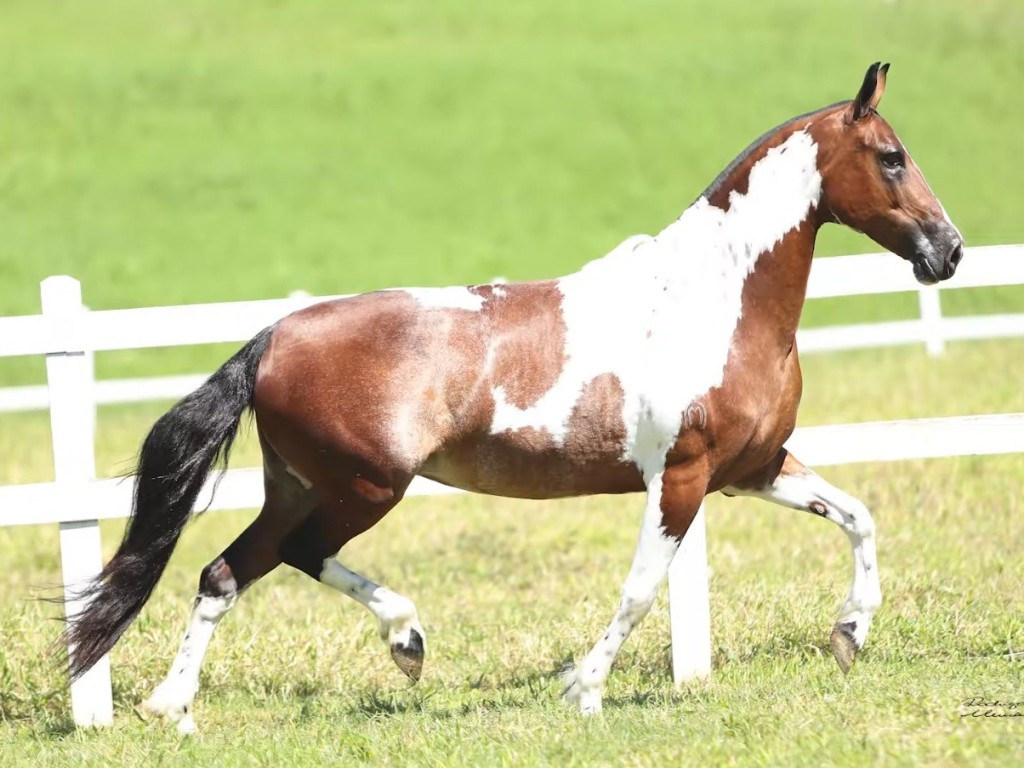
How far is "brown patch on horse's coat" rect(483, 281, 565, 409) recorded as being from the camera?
497cm

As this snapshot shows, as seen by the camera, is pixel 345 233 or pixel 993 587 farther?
pixel 345 233

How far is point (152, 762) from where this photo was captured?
4.73 meters

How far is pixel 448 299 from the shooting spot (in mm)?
5141

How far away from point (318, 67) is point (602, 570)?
27.6m

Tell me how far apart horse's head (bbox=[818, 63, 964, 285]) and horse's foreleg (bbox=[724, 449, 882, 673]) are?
0.89 meters

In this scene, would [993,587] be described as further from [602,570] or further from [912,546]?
[602,570]

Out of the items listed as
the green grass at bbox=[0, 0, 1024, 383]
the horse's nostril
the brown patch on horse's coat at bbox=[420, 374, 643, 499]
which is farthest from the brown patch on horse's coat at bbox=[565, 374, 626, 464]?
the green grass at bbox=[0, 0, 1024, 383]

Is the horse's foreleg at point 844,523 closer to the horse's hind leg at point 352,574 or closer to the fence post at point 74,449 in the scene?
the horse's hind leg at point 352,574

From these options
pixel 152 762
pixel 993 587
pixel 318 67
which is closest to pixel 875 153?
pixel 993 587

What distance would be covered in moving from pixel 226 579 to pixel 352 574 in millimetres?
461

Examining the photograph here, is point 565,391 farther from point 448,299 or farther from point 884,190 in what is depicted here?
point 884,190

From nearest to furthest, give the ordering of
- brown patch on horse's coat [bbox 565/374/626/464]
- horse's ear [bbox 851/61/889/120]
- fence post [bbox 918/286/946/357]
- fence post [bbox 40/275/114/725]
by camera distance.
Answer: horse's ear [bbox 851/61/889/120]
brown patch on horse's coat [bbox 565/374/626/464]
fence post [bbox 40/275/114/725]
fence post [bbox 918/286/946/357]

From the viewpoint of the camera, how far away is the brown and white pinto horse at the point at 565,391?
4887mm

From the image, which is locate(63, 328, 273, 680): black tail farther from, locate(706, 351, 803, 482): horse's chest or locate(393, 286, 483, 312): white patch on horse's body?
locate(706, 351, 803, 482): horse's chest
